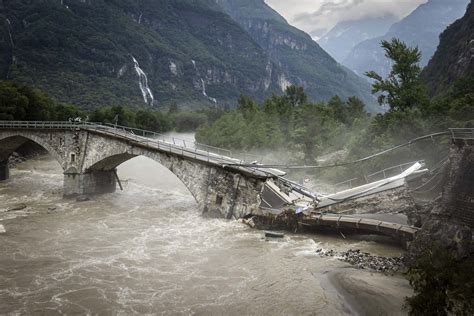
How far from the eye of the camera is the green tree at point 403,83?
1747 inches

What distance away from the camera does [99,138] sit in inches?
1606

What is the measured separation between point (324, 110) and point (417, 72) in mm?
29345

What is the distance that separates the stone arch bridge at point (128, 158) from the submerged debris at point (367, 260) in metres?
7.97

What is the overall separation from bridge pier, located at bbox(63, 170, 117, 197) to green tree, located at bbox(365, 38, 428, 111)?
32.4 meters

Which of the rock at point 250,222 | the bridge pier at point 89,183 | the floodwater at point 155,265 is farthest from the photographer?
the bridge pier at point 89,183

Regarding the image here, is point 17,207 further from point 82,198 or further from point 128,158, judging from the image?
point 128,158

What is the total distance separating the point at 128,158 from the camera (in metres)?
42.8

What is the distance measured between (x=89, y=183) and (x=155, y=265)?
78.6ft

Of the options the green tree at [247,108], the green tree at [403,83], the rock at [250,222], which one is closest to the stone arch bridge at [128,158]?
the rock at [250,222]

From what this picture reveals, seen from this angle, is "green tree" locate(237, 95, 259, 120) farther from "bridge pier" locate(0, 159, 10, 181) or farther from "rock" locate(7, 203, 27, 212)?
"rock" locate(7, 203, 27, 212)

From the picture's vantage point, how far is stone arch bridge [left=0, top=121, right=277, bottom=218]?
30.5 metres

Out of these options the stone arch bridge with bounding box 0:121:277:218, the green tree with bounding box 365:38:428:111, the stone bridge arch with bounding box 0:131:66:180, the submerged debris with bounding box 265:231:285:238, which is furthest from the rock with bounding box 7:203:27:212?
the green tree with bounding box 365:38:428:111

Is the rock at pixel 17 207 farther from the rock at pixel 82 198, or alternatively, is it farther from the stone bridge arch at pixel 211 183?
the stone bridge arch at pixel 211 183

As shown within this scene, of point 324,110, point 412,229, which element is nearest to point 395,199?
point 412,229
